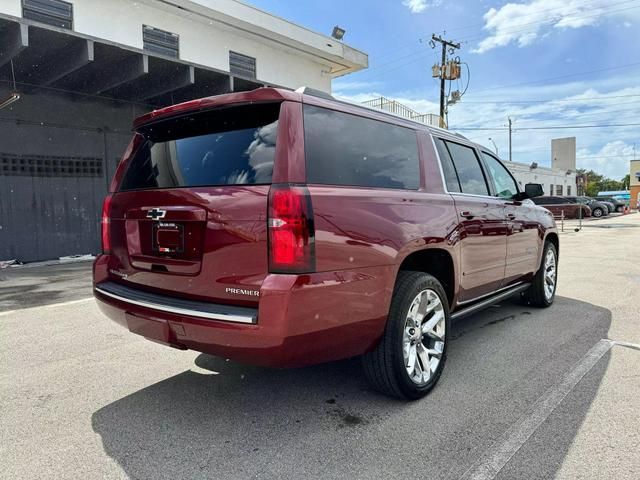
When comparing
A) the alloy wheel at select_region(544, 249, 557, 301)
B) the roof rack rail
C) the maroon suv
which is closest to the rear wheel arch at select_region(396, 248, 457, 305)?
the maroon suv

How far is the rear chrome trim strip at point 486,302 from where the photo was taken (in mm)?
3857

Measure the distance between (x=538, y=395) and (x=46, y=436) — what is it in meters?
3.15

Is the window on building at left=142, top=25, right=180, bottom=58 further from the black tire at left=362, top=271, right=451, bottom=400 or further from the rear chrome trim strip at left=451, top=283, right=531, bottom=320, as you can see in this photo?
the black tire at left=362, top=271, right=451, bottom=400

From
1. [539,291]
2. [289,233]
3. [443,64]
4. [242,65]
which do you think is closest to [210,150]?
[289,233]

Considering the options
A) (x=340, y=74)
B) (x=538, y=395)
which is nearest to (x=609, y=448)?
(x=538, y=395)

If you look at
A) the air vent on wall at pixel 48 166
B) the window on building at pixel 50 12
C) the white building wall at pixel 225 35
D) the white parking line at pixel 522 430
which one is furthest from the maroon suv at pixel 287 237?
the air vent on wall at pixel 48 166

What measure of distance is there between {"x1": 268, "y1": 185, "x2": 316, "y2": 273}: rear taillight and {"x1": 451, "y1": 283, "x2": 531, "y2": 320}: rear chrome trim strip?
6.14ft

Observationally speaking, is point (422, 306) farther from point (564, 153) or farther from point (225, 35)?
point (564, 153)

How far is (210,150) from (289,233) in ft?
2.86

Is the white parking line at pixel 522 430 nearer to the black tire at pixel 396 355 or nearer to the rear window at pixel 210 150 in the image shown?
the black tire at pixel 396 355

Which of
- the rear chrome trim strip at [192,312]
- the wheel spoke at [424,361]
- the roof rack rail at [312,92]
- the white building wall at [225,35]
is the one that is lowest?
the wheel spoke at [424,361]

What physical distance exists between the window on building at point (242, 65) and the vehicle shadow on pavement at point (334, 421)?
11947 millimetres

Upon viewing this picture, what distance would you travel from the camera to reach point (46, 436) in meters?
2.70

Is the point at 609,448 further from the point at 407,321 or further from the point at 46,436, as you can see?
the point at 46,436
